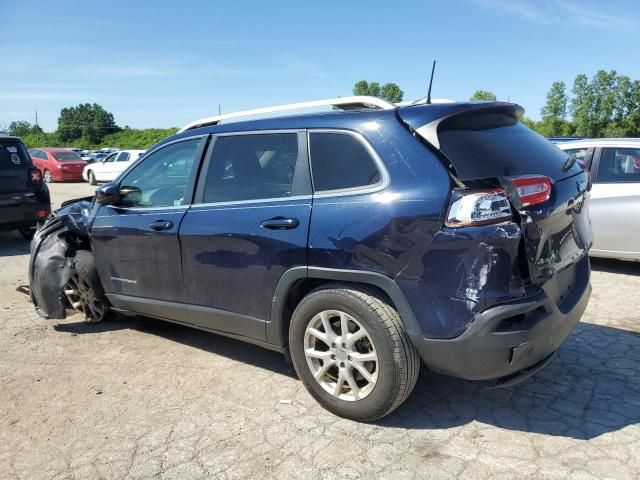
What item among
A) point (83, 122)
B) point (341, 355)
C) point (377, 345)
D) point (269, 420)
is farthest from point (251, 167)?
point (83, 122)

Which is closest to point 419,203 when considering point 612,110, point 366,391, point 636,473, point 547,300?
point 547,300

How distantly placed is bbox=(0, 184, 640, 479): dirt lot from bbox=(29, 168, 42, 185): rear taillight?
5.22m

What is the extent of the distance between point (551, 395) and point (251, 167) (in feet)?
8.09

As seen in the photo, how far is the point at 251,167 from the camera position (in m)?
3.72

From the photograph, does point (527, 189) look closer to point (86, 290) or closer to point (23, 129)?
point (86, 290)

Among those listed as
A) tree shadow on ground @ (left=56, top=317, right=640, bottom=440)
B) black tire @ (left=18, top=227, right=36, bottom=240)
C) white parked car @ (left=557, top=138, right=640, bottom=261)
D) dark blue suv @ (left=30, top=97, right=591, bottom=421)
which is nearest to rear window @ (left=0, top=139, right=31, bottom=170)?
black tire @ (left=18, top=227, right=36, bottom=240)

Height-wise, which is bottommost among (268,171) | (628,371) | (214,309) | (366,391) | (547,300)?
(628,371)

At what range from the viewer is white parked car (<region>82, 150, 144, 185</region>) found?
24.8m

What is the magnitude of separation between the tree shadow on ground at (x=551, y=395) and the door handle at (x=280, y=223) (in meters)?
1.19

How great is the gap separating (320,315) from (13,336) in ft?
10.6

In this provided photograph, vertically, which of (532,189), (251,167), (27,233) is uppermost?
(251,167)

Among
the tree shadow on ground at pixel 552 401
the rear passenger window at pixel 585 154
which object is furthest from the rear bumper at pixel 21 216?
the rear passenger window at pixel 585 154

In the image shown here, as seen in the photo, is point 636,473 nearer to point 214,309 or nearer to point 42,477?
point 214,309

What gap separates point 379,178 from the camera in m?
3.01
